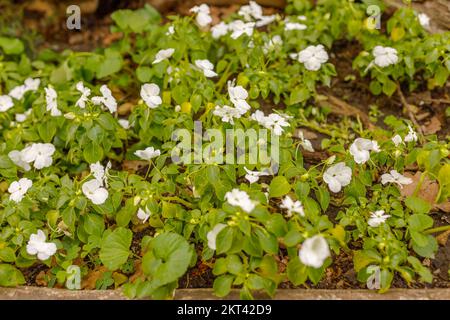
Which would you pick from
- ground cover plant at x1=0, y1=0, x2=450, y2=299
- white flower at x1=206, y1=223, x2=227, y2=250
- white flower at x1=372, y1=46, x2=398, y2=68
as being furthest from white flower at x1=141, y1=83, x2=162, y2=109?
white flower at x1=372, y1=46, x2=398, y2=68

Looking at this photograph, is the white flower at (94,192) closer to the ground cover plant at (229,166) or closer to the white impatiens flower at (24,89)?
the ground cover plant at (229,166)

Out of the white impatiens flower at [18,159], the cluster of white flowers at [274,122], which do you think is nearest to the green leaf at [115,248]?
the white impatiens flower at [18,159]

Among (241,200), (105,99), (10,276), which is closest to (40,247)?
(10,276)

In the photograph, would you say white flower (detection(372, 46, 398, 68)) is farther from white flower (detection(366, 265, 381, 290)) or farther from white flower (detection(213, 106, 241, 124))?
white flower (detection(366, 265, 381, 290))

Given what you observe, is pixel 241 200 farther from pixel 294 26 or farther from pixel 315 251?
pixel 294 26
